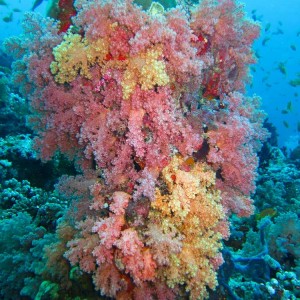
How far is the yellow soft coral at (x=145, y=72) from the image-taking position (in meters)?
2.38

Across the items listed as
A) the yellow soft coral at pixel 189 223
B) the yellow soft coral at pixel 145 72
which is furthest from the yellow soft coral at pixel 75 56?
the yellow soft coral at pixel 189 223

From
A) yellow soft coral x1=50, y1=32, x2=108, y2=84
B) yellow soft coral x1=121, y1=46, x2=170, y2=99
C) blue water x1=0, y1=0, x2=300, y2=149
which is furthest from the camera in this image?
blue water x1=0, y1=0, x2=300, y2=149

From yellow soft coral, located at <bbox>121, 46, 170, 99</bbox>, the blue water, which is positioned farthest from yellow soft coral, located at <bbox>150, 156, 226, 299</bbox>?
the blue water

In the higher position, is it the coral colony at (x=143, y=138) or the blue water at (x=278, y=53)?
the blue water at (x=278, y=53)

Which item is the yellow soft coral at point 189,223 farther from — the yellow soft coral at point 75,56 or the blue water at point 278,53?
the blue water at point 278,53

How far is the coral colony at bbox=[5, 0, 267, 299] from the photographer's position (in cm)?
248

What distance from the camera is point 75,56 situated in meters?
2.70

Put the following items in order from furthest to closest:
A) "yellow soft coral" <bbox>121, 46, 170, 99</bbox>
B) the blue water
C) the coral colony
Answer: the blue water → the coral colony → "yellow soft coral" <bbox>121, 46, 170, 99</bbox>

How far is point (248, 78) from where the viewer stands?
3654 mm

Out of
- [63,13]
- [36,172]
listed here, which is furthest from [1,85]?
[63,13]

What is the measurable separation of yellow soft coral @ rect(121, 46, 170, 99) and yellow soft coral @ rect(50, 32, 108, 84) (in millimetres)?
355

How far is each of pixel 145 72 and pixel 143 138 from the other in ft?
Result: 2.03

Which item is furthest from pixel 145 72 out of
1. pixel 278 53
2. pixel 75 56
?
pixel 278 53

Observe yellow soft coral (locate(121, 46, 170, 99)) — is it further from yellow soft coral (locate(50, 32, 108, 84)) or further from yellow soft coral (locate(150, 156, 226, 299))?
yellow soft coral (locate(150, 156, 226, 299))
